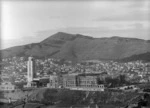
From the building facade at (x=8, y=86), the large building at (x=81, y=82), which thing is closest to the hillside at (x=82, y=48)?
the building facade at (x=8, y=86)

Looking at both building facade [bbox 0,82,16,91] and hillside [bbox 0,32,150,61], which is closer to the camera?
building facade [bbox 0,82,16,91]

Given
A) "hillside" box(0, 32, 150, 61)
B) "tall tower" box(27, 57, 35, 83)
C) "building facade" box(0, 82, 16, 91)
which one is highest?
"hillside" box(0, 32, 150, 61)

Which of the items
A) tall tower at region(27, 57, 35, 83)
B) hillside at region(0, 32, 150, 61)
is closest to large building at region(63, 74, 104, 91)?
tall tower at region(27, 57, 35, 83)

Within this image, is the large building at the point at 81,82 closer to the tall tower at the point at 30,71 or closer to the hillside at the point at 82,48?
the tall tower at the point at 30,71

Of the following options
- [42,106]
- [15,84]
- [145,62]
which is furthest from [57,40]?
[42,106]

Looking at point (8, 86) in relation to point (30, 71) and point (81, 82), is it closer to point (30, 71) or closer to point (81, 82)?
point (81, 82)

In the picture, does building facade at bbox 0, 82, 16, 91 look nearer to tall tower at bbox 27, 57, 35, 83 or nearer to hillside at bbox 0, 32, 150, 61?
tall tower at bbox 27, 57, 35, 83

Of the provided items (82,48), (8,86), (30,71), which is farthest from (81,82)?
(82,48)

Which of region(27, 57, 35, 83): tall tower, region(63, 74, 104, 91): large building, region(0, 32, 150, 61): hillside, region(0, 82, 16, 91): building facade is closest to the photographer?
region(0, 82, 16, 91): building facade
